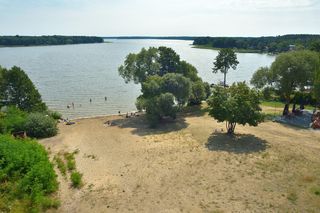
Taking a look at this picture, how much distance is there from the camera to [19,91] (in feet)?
158

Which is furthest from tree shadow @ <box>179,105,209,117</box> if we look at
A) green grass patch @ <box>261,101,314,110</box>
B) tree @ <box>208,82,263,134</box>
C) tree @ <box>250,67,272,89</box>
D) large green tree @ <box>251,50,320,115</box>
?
tree @ <box>208,82,263,134</box>

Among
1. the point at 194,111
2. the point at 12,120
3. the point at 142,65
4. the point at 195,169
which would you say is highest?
the point at 142,65

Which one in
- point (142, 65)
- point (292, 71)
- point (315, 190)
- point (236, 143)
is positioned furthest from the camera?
point (142, 65)

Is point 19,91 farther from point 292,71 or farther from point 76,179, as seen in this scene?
point 292,71

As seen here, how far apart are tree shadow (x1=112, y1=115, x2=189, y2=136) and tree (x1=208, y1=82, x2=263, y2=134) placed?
25.2 ft

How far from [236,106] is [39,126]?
2565cm

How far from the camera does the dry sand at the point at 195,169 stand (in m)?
23.1

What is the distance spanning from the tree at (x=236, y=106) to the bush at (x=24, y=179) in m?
19.9

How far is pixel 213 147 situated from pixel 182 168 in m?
6.50

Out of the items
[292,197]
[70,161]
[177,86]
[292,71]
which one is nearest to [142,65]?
[177,86]

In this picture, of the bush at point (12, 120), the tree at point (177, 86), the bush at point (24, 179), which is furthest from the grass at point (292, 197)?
the bush at point (12, 120)

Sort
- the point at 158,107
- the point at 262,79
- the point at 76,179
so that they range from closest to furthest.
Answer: the point at 76,179, the point at 158,107, the point at 262,79

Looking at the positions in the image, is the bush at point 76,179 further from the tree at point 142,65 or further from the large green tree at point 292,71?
the large green tree at point 292,71

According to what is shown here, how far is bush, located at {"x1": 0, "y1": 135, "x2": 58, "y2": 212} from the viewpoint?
23078 mm
